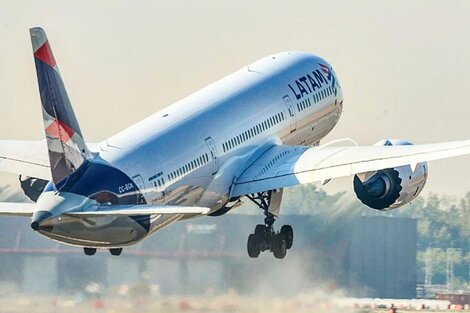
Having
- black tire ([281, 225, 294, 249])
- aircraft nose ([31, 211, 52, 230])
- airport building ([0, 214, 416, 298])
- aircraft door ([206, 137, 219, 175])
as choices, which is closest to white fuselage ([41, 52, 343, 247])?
aircraft door ([206, 137, 219, 175])

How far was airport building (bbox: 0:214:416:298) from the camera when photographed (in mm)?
100125

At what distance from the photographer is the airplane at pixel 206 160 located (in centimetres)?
8469

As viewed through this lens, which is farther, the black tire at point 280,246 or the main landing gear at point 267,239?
the main landing gear at point 267,239

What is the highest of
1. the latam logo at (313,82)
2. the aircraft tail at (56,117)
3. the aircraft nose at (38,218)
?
the latam logo at (313,82)

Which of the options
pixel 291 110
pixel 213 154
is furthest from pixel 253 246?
pixel 291 110

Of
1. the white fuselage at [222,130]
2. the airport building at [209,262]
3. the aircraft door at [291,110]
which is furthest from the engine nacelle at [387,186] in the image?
the airport building at [209,262]

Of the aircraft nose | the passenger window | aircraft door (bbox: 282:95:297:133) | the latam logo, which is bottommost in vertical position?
the aircraft nose

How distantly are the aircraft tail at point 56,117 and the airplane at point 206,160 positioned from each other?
3cm

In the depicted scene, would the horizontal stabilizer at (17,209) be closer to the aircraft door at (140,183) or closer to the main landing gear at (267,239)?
the aircraft door at (140,183)

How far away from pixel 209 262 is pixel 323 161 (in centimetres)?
1013

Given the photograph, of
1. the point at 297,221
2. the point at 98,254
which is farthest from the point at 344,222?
the point at 98,254

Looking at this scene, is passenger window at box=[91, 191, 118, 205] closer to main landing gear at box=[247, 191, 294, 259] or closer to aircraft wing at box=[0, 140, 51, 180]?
aircraft wing at box=[0, 140, 51, 180]

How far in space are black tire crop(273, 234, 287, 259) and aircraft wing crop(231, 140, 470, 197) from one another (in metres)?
2.33

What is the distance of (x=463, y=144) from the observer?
91.4 metres
